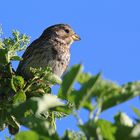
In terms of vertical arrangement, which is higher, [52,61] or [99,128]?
[52,61]

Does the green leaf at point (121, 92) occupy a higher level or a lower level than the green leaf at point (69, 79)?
lower

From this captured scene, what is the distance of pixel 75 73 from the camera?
3.65ft

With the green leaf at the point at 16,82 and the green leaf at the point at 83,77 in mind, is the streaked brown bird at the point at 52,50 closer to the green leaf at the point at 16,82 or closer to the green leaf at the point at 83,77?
the green leaf at the point at 16,82

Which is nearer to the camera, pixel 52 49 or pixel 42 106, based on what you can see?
pixel 42 106

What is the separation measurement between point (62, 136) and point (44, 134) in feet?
0.25

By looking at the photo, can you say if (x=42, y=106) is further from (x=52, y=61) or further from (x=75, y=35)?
(x=75, y=35)

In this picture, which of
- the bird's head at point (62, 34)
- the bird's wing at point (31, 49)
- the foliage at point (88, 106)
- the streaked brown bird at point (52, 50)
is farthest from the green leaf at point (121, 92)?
the bird's head at point (62, 34)

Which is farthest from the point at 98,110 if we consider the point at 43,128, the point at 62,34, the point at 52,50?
the point at 62,34

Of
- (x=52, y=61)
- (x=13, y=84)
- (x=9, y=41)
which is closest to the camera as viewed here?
(x=13, y=84)

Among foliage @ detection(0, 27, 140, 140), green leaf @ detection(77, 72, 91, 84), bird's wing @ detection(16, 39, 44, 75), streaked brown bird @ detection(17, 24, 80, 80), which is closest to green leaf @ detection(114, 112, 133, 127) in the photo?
foliage @ detection(0, 27, 140, 140)

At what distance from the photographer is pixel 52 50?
22.0 feet

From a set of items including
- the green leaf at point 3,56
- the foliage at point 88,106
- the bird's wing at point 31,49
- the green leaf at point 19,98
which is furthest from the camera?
the bird's wing at point 31,49

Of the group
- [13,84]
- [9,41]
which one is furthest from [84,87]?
[9,41]

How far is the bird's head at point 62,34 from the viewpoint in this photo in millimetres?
7430
